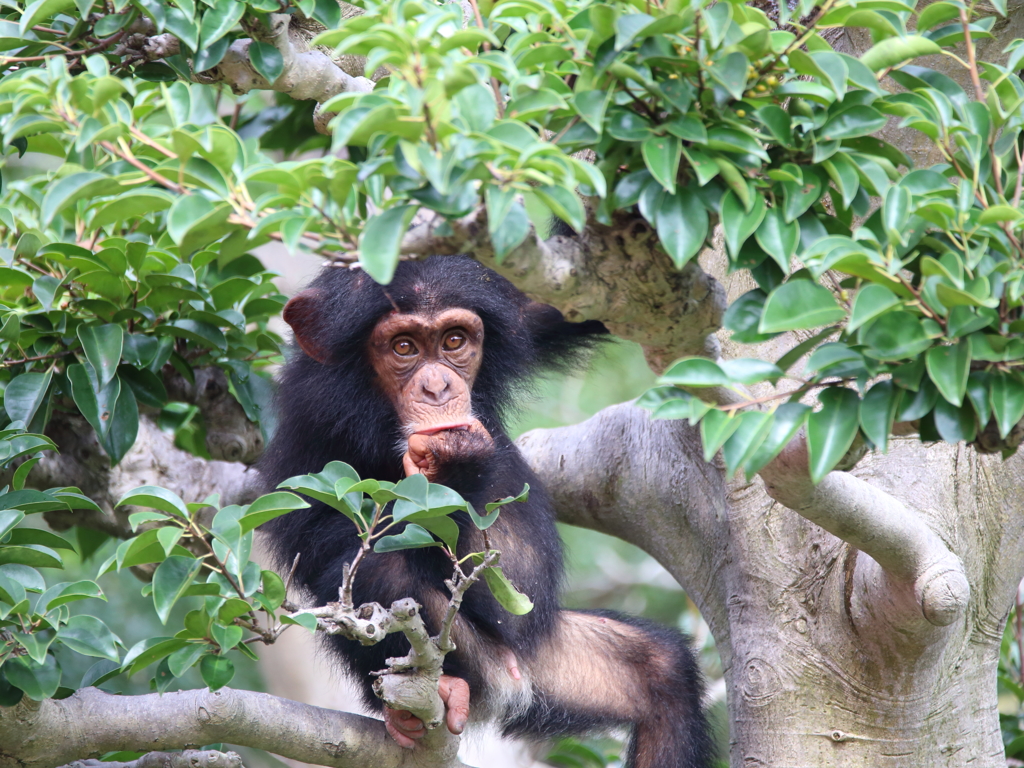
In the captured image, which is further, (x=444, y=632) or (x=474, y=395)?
(x=474, y=395)

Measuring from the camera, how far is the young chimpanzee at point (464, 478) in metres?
2.40

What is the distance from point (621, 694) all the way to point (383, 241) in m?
1.96

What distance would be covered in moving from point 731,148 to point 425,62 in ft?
1.44

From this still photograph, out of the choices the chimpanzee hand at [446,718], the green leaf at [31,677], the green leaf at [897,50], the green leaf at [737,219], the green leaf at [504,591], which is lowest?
the chimpanzee hand at [446,718]

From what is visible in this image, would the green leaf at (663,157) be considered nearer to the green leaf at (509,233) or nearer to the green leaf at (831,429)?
the green leaf at (509,233)

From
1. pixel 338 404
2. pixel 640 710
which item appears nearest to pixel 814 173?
pixel 338 404

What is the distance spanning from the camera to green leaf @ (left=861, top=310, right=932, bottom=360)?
1240 millimetres

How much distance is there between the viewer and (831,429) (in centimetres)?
129

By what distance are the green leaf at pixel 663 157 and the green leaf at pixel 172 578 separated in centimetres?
92

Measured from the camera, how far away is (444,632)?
5.74 feet

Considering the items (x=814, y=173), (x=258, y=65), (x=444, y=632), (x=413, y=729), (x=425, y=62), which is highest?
(x=425, y=62)

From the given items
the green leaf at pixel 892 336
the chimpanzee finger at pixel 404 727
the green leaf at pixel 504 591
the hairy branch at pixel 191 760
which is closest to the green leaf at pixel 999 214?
the green leaf at pixel 892 336

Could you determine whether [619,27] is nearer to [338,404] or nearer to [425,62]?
[425,62]

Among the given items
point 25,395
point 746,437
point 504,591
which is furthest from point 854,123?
point 25,395
